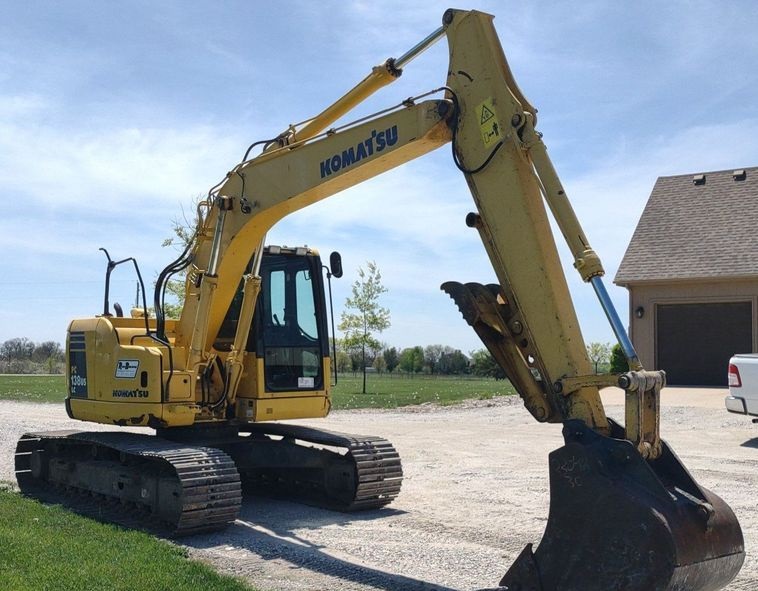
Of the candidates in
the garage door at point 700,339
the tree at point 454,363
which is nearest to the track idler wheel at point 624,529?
the garage door at point 700,339

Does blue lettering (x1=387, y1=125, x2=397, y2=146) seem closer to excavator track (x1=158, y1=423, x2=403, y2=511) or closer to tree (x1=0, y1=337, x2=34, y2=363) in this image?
excavator track (x1=158, y1=423, x2=403, y2=511)

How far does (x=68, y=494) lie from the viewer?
1043 centimetres

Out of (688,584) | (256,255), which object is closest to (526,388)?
(688,584)

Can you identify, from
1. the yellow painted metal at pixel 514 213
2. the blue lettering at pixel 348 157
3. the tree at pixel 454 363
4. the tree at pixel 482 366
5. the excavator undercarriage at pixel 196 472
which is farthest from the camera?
the tree at pixel 454 363

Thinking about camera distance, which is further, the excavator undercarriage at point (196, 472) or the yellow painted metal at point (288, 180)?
the excavator undercarriage at point (196, 472)

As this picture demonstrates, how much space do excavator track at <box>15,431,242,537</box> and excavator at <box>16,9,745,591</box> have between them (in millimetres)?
25

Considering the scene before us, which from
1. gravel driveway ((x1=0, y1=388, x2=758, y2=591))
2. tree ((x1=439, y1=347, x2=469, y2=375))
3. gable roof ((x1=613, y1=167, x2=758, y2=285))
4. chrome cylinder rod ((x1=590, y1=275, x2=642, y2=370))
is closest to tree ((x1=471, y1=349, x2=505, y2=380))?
tree ((x1=439, y1=347, x2=469, y2=375))

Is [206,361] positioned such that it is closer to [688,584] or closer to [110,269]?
[110,269]

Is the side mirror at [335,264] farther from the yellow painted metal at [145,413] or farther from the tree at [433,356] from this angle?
the tree at [433,356]

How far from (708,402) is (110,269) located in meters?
14.9

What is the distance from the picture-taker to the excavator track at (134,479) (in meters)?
8.34

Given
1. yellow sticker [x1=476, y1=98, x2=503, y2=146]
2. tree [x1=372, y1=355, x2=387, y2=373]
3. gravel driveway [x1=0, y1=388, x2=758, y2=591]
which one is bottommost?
gravel driveway [x1=0, y1=388, x2=758, y2=591]

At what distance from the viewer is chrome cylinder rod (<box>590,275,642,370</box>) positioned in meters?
5.47

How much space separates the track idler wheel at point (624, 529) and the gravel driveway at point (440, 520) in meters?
1.30
